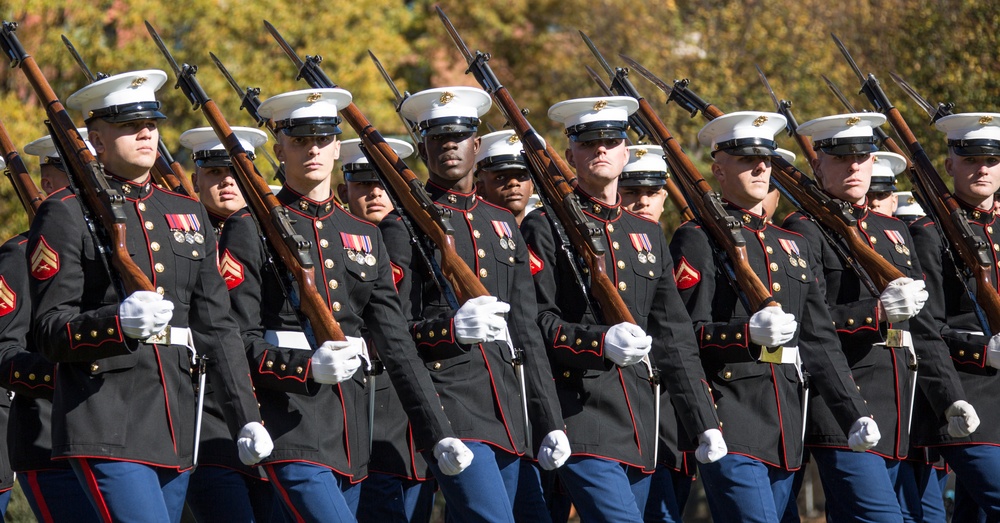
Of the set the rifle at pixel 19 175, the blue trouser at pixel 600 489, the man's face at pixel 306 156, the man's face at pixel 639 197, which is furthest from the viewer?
the man's face at pixel 639 197

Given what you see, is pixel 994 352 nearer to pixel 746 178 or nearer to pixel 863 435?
pixel 863 435

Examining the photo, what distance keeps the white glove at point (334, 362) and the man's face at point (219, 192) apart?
7.76 ft

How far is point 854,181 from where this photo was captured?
24.9 ft

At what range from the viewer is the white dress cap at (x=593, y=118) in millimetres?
6723

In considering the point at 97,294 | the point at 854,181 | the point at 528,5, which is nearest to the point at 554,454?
the point at 97,294

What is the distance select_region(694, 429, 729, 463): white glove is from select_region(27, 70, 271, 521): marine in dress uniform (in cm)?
199

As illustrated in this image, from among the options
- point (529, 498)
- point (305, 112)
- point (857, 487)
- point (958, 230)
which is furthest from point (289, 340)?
Answer: point (958, 230)

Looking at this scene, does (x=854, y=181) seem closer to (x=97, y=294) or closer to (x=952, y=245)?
(x=952, y=245)

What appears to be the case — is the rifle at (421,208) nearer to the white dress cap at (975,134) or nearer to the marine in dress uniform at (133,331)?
the marine in dress uniform at (133,331)

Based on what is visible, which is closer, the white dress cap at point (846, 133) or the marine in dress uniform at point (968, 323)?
the marine in dress uniform at point (968, 323)

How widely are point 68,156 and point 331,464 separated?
5.02 ft

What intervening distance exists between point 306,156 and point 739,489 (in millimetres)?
2381

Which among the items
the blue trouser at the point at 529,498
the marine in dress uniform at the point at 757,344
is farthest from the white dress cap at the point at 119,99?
the marine in dress uniform at the point at 757,344

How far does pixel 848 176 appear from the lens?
760cm
